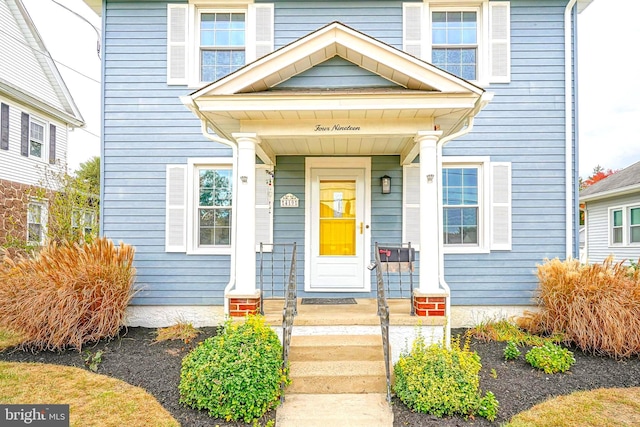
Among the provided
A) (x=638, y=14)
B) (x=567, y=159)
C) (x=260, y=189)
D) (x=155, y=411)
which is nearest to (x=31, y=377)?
(x=155, y=411)

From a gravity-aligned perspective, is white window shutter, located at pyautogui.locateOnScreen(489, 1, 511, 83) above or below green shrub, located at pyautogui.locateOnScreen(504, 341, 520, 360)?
above

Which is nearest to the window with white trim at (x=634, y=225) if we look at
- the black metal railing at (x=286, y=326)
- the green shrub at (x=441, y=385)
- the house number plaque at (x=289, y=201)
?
the green shrub at (x=441, y=385)

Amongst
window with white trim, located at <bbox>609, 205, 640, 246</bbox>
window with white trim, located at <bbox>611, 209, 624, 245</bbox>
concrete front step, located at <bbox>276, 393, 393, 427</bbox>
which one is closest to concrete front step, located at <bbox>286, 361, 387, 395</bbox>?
concrete front step, located at <bbox>276, 393, 393, 427</bbox>

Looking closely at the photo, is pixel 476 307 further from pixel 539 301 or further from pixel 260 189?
pixel 260 189

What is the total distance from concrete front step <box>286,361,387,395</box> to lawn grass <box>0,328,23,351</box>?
3.76 metres

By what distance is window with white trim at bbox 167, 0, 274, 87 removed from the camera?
6.10m

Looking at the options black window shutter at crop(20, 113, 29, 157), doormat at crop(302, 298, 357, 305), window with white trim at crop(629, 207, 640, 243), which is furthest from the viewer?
window with white trim at crop(629, 207, 640, 243)

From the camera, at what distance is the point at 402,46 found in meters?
6.05

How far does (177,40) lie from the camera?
610cm

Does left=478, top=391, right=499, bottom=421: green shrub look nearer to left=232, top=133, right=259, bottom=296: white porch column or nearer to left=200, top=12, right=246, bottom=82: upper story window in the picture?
left=232, top=133, right=259, bottom=296: white porch column

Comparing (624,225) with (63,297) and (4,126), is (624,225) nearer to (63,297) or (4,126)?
(63,297)

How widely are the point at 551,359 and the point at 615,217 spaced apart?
10683 millimetres

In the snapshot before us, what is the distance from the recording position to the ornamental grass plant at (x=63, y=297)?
4.58 metres

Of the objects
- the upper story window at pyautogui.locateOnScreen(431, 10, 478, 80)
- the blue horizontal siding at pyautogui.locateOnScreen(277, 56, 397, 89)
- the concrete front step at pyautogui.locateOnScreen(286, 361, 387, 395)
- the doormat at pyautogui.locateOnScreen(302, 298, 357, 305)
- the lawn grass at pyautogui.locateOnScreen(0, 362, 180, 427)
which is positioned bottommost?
the lawn grass at pyautogui.locateOnScreen(0, 362, 180, 427)
